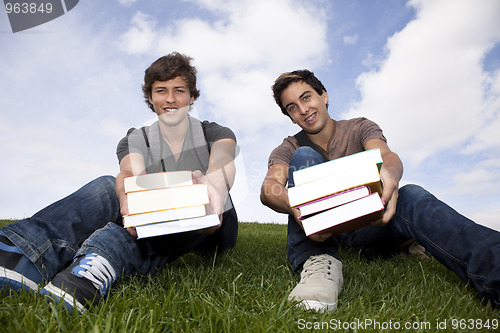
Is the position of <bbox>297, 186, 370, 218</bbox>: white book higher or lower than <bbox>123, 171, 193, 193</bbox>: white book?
lower

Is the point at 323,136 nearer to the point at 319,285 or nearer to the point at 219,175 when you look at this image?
the point at 219,175

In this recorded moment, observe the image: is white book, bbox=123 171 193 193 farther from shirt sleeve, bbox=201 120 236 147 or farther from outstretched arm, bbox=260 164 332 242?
shirt sleeve, bbox=201 120 236 147

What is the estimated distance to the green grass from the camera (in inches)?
46.5

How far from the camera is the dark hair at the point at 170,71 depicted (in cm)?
274

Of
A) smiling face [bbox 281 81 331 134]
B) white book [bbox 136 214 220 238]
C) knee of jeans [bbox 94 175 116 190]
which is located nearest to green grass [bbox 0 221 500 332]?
white book [bbox 136 214 220 238]

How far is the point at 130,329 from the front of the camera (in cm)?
109

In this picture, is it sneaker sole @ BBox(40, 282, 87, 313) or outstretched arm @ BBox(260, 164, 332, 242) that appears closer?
sneaker sole @ BBox(40, 282, 87, 313)

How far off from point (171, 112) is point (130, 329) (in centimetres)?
181

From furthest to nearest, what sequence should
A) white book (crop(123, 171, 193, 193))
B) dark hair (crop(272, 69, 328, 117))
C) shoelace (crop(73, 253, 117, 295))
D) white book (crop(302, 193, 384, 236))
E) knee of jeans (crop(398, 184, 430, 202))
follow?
dark hair (crop(272, 69, 328, 117)), knee of jeans (crop(398, 184, 430, 202)), white book (crop(123, 171, 193, 193)), white book (crop(302, 193, 384, 236)), shoelace (crop(73, 253, 117, 295))

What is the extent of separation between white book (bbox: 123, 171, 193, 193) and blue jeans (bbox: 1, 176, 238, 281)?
0.87ft

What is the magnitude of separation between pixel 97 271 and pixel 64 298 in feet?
0.58

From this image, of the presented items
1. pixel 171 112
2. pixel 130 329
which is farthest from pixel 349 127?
pixel 130 329

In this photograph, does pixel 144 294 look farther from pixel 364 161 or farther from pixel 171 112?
pixel 171 112

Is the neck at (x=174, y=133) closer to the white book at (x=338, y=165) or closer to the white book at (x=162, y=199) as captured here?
the white book at (x=162, y=199)
